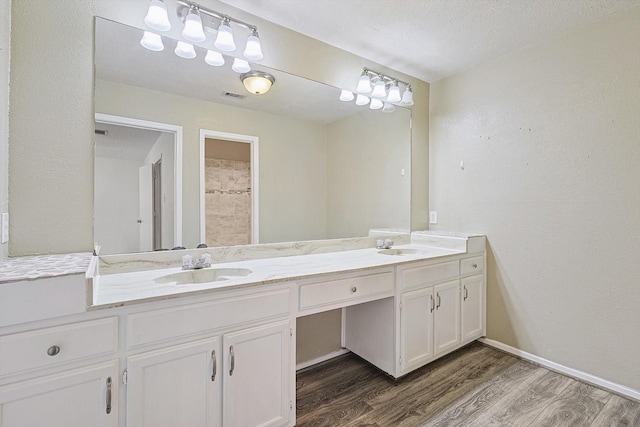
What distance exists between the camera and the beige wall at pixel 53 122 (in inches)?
52.2

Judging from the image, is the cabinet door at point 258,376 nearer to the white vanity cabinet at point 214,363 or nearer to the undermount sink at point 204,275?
the white vanity cabinet at point 214,363

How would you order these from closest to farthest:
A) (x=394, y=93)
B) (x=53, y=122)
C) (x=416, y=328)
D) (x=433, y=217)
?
→ (x=53, y=122)
(x=416, y=328)
(x=394, y=93)
(x=433, y=217)

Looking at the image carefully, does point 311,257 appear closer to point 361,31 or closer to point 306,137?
point 306,137

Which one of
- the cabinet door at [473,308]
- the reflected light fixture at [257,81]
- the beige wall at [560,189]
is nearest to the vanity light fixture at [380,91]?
the beige wall at [560,189]

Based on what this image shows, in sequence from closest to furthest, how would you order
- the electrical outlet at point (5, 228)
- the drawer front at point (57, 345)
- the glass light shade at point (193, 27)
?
the drawer front at point (57, 345)
the electrical outlet at point (5, 228)
the glass light shade at point (193, 27)

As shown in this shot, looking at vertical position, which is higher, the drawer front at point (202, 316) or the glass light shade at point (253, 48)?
the glass light shade at point (253, 48)

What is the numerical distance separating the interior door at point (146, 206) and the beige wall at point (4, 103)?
510 mm

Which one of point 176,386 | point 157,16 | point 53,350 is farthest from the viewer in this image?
point 157,16

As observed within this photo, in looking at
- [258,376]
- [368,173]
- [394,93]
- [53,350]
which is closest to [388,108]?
[394,93]

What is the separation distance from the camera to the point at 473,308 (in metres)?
2.49

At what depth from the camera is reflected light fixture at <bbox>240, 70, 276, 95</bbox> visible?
193 centimetres

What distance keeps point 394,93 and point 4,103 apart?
242 cm

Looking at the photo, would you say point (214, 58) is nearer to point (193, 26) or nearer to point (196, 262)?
point (193, 26)

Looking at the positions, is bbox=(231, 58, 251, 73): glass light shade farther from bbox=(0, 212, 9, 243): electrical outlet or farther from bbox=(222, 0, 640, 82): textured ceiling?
bbox=(0, 212, 9, 243): electrical outlet
